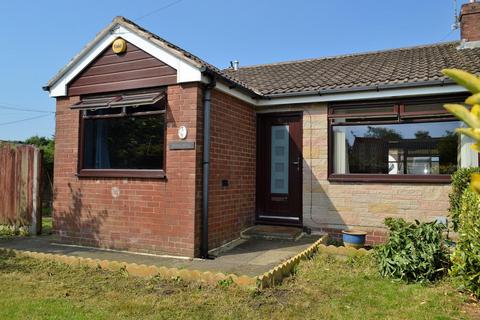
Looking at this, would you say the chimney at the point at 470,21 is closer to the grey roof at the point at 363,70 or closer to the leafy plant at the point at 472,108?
the grey roof at the point at 363,70

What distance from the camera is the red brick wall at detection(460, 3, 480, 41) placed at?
10.4m

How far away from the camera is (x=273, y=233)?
319 inches

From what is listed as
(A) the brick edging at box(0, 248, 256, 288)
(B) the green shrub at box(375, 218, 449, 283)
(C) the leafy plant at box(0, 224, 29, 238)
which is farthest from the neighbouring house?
(B) the green shrub at box(375, 218, 449, 283)

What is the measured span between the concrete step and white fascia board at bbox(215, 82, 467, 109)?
289 centimetres

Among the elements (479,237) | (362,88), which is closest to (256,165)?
(362,88)

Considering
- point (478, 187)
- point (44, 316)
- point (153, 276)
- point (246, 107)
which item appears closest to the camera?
point (478, 187)

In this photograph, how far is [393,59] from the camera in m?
11.0

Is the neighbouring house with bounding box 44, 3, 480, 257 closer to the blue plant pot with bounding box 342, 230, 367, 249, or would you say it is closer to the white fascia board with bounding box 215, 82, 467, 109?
the white fascia board with bounding box 215, 82, 467, 109

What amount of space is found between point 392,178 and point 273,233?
109 inches

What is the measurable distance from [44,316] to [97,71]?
520 centimetres

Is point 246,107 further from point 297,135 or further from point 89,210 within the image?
point 89,210

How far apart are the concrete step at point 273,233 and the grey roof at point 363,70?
10.3ft

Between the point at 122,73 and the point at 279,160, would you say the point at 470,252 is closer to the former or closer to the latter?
the point at 279,160

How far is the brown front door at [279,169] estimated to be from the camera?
29.1 feet
